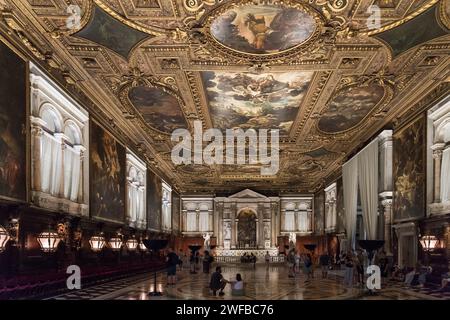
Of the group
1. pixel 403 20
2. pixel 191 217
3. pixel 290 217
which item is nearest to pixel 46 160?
pixel 403 20

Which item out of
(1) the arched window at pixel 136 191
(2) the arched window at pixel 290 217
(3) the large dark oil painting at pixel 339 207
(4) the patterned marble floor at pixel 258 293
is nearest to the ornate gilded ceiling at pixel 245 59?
(1) the arched window at pixel 136 191

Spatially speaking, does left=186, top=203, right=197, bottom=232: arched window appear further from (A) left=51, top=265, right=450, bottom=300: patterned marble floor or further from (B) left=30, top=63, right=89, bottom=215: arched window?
(B) left=30, top=63, right=89, bottom=215: arched window

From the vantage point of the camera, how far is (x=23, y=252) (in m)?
11.7

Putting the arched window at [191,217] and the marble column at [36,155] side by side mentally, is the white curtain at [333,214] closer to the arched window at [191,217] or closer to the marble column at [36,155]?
the arched window at [191,217]

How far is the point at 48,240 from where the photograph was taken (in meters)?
12.6

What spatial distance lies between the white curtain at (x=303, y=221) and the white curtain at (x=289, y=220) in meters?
0.72

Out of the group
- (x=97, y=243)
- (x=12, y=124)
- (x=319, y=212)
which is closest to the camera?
(x=12, y=124)

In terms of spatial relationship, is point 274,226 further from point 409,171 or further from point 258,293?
point 258,293

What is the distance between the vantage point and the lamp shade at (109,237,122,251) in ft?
65.6

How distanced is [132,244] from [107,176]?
576 cm

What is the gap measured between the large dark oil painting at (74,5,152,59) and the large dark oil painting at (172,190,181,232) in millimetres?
31857

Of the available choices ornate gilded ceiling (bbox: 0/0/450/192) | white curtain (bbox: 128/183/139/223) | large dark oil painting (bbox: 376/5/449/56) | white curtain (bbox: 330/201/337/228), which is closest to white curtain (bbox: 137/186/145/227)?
white curtain (bbox: 128/183/139/223)

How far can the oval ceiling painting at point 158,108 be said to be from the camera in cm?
1719
